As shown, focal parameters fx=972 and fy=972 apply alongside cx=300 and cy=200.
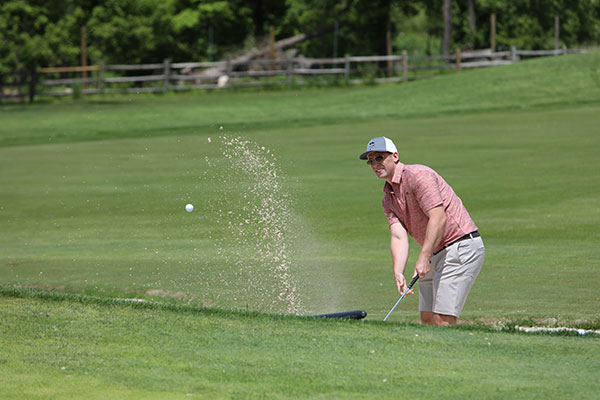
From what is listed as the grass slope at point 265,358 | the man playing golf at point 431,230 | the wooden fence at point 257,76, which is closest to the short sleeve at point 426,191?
the man playing golf at point 431,230

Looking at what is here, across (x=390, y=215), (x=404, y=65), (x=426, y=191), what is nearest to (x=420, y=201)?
(x=426, y=191)

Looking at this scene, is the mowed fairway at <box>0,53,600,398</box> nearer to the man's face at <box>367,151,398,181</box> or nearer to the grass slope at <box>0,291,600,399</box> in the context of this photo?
the grass slope at <box>0,291,600,399</box>

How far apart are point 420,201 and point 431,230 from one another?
22 cm

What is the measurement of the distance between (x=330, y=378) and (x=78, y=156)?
17.3 m

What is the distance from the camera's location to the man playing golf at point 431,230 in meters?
6.89

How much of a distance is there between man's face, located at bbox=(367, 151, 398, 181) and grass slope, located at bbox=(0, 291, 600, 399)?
110 cm

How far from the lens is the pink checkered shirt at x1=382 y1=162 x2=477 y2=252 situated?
6867 mm

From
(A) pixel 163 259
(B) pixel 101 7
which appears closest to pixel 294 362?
(A) pixel 163 259

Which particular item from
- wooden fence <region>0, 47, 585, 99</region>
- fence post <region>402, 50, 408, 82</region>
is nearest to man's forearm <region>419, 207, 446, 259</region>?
wooden fence <region>0, 47, 585, 99</region>

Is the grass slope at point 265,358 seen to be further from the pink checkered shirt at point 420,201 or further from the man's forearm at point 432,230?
the pink checkered shirt at point 420,201

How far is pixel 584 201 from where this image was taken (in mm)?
14289

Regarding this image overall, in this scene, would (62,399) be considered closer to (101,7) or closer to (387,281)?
(387,281)

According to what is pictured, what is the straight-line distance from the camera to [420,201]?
22.6 feet

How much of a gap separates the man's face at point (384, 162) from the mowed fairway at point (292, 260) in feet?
3.78
